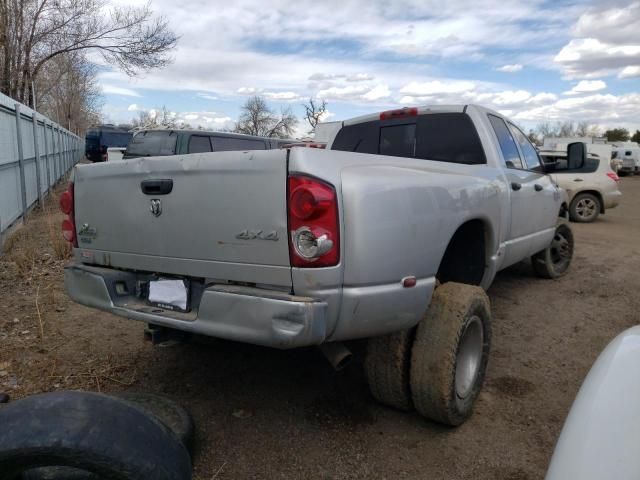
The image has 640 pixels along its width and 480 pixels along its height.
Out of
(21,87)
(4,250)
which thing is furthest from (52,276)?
(21,87)

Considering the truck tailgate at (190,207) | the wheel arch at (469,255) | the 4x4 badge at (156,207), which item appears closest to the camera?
the truck tailgate at (190,207)

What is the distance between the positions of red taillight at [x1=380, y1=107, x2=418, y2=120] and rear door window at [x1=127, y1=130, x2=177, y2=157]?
745 cm

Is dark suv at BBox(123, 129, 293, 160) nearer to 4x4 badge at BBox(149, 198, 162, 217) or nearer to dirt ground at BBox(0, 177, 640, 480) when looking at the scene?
dirt ground at BBox(0, 177, 640, 480)

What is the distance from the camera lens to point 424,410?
9.52 ft

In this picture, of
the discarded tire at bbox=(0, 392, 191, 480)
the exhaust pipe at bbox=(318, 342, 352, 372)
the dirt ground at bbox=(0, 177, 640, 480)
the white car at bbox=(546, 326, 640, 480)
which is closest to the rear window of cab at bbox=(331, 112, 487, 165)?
the dirt ground at bbox=(0, 177, 640, 480)

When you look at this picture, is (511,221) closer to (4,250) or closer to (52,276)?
(52,276)

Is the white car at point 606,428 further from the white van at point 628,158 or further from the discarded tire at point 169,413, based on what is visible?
the white van at point 628,158

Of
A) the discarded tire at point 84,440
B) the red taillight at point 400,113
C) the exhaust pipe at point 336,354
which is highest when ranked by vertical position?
the red taillight at point 400,113

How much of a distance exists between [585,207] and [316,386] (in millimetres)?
11257

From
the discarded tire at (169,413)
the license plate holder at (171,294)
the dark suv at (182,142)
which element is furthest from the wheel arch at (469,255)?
the dark suv at (182,142)

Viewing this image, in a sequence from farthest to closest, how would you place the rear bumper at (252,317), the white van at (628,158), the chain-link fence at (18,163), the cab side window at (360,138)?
the white van at (628,158)
the chain-link fence at (18,163)
the cab side window at (360,138)
the rear bumper at (252,317)

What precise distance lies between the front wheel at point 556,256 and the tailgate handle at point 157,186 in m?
4.87

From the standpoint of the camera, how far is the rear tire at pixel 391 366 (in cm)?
288

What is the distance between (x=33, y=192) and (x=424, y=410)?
1088 centimetres
